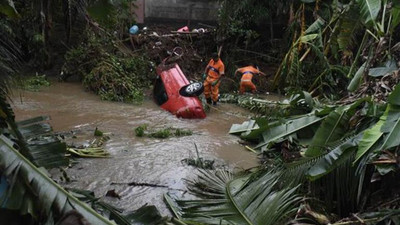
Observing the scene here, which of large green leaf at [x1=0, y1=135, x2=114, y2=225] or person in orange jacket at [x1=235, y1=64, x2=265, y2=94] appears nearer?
large green leaf at [x1=0, y1=135, x2=114, y2=225]

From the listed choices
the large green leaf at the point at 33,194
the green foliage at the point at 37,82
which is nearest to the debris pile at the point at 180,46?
the green foliage at the point at 37,82

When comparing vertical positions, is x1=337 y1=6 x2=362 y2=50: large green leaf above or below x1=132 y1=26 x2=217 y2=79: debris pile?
above

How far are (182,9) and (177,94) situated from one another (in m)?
7.38

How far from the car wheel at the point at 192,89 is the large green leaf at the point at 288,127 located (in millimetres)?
2546

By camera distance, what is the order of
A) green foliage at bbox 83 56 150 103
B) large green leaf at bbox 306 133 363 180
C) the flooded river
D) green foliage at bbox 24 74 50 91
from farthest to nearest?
green foliage at bbox 24 74 50 91, green foliage at bbox 83 56 150 103, the flooded river, large green leaf at bbox 306 133 363 180

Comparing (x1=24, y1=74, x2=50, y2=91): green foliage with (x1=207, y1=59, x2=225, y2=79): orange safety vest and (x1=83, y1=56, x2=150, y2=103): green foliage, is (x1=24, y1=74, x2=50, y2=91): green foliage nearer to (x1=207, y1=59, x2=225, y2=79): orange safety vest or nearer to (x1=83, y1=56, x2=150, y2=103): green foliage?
(x1=83, y1=56, x2=150, y2=103): green foliage

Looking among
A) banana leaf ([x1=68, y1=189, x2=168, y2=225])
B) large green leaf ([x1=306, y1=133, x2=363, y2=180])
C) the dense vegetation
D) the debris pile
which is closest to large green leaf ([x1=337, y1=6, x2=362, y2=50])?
the dense vegetation

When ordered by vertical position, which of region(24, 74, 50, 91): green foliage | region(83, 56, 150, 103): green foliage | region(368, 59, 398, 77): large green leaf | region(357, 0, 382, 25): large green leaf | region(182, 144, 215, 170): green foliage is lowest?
region(24, 74, 50, 91): green foliage

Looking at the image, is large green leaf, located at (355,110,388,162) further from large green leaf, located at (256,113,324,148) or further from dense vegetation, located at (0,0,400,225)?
large green leaf, located at (256,113,324,148)

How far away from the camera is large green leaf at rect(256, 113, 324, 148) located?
606 cm

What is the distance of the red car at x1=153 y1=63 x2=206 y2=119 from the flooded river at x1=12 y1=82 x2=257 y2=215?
201 mm

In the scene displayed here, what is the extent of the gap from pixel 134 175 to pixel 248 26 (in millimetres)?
9949

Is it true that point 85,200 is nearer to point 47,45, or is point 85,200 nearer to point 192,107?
point 192,107

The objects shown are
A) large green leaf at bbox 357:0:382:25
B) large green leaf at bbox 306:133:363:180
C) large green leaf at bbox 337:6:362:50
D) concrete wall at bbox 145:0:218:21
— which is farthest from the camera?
concrete wall at bbox 145:0:218:21
